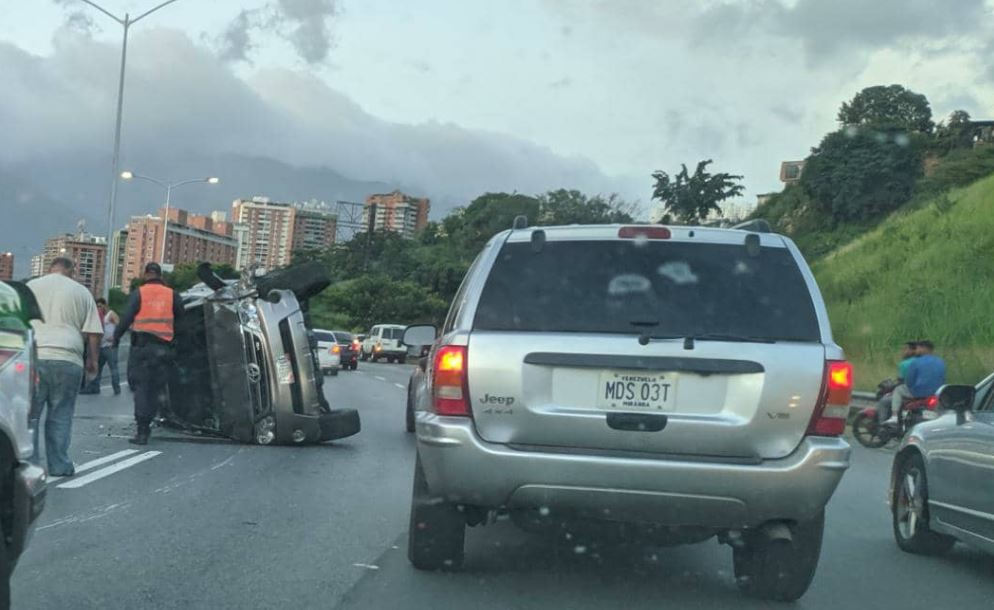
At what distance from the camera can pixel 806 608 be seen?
609 centimetres

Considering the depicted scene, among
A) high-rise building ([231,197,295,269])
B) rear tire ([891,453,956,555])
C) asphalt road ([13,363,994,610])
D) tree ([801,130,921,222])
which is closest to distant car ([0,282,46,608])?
asphalt road ([13,363,994,610])

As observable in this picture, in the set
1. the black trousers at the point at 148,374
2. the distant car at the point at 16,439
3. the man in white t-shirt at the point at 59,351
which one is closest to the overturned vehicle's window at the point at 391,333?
the black trousers at the point at 148,374

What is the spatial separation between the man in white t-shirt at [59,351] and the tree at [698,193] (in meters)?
63.3

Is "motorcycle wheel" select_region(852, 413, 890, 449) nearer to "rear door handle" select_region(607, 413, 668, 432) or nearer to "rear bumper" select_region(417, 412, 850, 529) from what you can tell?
"rear bumper" select_region(417, 412, 850, 529)

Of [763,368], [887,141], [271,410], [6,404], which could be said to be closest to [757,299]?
[763,368]

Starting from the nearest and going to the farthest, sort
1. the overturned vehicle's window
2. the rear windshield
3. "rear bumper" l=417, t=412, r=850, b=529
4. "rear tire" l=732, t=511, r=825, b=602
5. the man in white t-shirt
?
"rear bumper" l=417, t=412, r=850, b=529 < the rear windshield < "rear tire" l=732, t=511, r=825, b=602 < the man in white t-shirt < the overturned vehicle's window

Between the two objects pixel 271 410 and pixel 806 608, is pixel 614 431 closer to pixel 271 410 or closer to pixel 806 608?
pixel 806 608

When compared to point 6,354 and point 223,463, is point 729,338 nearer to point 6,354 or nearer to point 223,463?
point 6,354

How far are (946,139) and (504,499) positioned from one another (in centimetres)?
7390

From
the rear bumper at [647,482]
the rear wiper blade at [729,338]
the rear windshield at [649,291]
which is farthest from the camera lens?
the rear windshield at [649,291]

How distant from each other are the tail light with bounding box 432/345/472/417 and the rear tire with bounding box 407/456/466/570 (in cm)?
48

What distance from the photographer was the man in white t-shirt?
9406 mm

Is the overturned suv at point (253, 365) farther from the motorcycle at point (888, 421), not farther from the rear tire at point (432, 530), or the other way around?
the motorcycle at point (888, 421)

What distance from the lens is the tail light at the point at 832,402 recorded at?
18.1 feet
